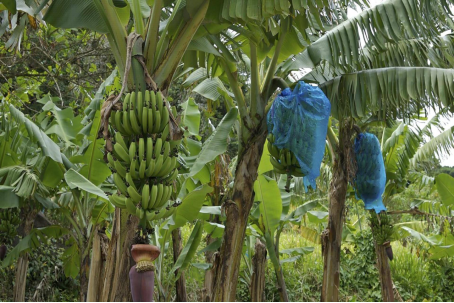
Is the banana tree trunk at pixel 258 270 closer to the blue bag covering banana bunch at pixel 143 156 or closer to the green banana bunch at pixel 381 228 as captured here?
the blue bag covering banana bunch at pixel 143 156

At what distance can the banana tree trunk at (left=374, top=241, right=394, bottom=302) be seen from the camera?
645cm

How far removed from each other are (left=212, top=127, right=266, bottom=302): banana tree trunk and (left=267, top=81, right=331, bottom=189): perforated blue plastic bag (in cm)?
28

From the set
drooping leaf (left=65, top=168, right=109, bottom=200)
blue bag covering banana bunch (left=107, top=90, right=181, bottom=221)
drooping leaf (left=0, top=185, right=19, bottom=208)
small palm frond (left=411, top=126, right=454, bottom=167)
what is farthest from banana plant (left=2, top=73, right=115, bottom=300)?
small palm frond (left=411, top=126, right=454, bottom=167)

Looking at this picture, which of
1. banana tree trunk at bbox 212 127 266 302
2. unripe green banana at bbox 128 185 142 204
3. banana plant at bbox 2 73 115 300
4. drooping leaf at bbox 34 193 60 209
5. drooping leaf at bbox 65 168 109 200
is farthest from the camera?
drooping leaf at bbox 34 193 60 209

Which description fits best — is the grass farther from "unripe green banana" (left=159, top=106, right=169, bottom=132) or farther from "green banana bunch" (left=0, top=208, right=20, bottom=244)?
"unripe green banana" (left=159, top=106, right=169, bottom=132)

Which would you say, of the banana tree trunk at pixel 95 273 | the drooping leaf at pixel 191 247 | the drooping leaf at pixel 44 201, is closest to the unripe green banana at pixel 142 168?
the banana tree trunk at pixel 95 273

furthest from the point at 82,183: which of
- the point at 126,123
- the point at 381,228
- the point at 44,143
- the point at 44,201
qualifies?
the point at 381,228

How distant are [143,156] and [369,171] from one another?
2.65 meters

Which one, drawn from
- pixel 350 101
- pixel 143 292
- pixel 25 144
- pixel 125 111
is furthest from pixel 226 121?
pixel 25 144

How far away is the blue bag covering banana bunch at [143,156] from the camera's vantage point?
241 cm

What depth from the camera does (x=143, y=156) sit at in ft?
7.93

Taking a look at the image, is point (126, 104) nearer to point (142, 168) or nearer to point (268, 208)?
point (142, 168)

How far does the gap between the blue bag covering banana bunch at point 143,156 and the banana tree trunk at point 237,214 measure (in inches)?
40.1

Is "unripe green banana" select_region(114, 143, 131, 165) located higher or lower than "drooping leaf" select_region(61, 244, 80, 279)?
higher
